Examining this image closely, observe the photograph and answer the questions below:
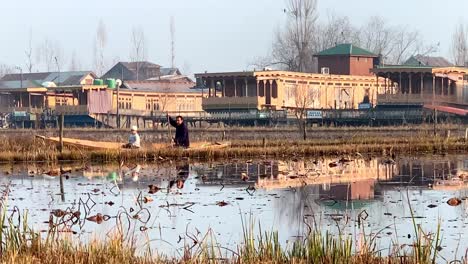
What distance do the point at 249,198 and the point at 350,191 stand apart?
79.4 inches

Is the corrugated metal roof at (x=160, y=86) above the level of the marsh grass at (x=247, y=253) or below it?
above

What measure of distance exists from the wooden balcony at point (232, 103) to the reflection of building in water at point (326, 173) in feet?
123

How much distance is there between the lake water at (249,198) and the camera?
11.2 metres

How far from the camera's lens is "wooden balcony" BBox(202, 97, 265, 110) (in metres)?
62.9

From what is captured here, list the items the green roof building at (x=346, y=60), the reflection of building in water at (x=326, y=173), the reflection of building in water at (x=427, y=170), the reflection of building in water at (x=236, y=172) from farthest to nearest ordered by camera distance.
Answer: the green roof building at (x=346, y=60), the reflection of building in water at (x=236, y=172), the reflection of building in water at (x=427, y=170), the reflection of building in water at (x=326, y=173)

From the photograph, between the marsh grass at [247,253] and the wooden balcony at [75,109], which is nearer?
the marsh grass at [247,253]

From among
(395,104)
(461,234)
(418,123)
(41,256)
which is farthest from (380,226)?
(395,104)

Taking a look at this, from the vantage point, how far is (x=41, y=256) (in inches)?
333

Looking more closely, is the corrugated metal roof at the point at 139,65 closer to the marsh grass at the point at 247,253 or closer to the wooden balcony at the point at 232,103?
the wooden balcony at the point at 232,103

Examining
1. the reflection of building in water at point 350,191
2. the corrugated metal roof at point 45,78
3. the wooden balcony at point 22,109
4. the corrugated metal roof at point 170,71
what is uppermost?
the corrugated metal roof at point 170,71

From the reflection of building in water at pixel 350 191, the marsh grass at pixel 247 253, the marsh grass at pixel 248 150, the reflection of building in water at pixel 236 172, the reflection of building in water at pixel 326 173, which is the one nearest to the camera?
the marsh grass at pixel 247 253

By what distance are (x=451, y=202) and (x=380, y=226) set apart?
110 inches

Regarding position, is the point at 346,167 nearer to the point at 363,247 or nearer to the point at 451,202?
the point at 451,202

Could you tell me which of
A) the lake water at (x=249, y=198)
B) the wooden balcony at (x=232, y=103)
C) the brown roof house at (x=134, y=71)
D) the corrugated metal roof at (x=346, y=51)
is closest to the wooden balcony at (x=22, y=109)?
the wooden balcony at (x=232, y=103)
